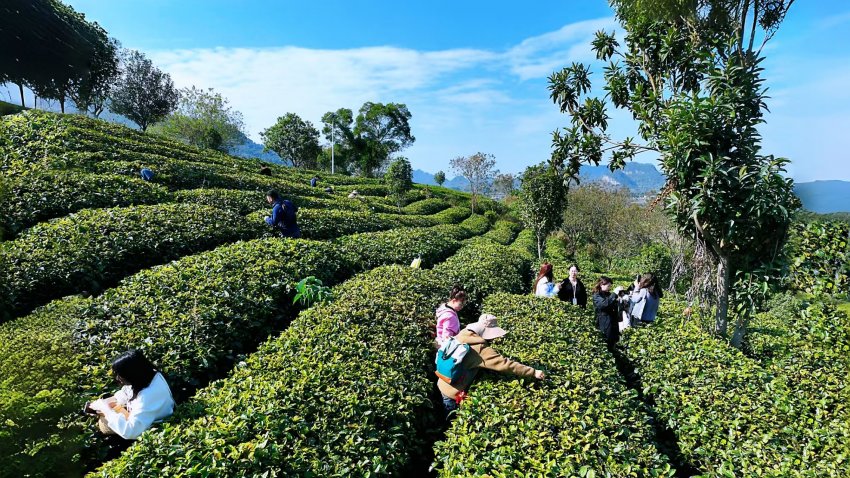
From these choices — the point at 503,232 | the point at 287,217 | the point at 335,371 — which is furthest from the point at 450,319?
the point at 503,232

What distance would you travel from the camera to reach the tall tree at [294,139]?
213 feet

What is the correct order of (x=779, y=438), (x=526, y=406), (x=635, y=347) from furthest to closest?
(x=635, y=347), (x=526, y=406), (x=779, y=438)

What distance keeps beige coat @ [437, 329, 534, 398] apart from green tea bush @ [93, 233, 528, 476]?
0.39 meters

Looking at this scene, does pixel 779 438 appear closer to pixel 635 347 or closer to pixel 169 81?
pixel 635 347

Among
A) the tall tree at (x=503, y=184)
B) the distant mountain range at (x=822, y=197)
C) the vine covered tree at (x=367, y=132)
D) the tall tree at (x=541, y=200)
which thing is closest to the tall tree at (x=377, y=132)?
the vine covered tree at (x=367, y=132)

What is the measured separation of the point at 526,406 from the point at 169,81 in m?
59.0

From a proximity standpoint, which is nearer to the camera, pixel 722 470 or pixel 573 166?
pixel 722 470

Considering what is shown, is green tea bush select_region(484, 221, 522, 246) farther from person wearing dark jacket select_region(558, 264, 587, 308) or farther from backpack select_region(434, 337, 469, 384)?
backpack select_region(434, 337, 469, 384)

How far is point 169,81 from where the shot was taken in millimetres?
50156

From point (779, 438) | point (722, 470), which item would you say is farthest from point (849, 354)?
point (722, 470)

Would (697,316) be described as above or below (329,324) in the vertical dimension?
below

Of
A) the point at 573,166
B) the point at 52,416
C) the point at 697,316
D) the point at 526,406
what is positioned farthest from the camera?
the point at 697,316

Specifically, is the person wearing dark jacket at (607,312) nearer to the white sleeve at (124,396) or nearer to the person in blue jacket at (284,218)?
the white sleeve at (124,396)

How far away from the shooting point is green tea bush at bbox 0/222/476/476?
7.32 ft
